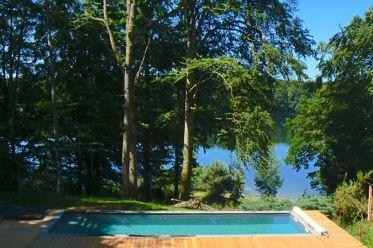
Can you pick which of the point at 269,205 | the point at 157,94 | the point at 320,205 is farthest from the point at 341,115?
the point at 269,205

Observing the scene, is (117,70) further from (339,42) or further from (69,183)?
(339,42)

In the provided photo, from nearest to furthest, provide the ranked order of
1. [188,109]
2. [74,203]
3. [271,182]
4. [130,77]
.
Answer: [74,203], [130,77], [188,109], [271,182]

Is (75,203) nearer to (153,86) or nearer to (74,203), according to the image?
(74,203)

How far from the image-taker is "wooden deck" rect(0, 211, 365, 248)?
7426mm

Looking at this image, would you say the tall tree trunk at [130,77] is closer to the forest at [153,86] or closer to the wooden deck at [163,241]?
the forest at [153,86]

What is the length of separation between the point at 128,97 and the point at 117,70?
4854 mm

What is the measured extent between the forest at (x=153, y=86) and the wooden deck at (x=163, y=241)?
6137mm

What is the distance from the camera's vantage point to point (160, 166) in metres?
21.9

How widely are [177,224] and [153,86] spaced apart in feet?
32.7

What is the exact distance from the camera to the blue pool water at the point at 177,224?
9273mm

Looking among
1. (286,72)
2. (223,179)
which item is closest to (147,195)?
(223,179)

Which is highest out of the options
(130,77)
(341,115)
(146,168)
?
(130,77)

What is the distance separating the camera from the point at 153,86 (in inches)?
749

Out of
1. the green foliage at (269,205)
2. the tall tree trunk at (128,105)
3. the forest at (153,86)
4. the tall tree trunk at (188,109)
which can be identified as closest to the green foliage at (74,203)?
the tall tree trunk at (128,105)
